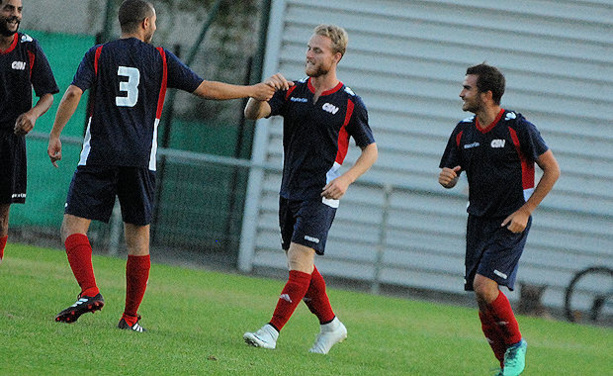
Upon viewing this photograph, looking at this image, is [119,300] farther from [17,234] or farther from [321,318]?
[17,234]

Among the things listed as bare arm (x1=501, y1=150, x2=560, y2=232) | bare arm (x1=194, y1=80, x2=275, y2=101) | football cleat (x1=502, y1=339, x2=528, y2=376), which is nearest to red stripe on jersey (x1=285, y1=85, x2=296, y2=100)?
bare arm (x1=194, y1=80, x2=275, y2=101)

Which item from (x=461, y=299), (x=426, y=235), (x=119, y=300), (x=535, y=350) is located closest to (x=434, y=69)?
(x=426, y=235)

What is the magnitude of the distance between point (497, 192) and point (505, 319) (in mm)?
794

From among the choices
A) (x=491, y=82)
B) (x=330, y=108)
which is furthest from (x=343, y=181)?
(x=491, y=82)

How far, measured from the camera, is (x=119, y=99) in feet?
20.0

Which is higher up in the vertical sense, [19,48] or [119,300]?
[19,48]

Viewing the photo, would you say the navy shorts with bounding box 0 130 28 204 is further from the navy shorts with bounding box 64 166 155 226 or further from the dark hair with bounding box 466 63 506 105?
the dark hair with bounding box 466 63 506 105

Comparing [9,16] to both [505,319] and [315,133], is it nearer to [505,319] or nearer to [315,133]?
[315,133]

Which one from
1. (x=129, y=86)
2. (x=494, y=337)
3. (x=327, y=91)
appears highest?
(x=327, y=91)

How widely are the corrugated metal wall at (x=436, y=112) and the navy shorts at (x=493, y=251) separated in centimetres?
603

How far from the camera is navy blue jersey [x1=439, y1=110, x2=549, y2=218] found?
6.48 m

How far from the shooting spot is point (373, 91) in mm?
12938

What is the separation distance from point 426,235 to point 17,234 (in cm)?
494

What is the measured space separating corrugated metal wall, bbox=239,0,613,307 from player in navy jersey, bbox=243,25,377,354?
6035 mm
